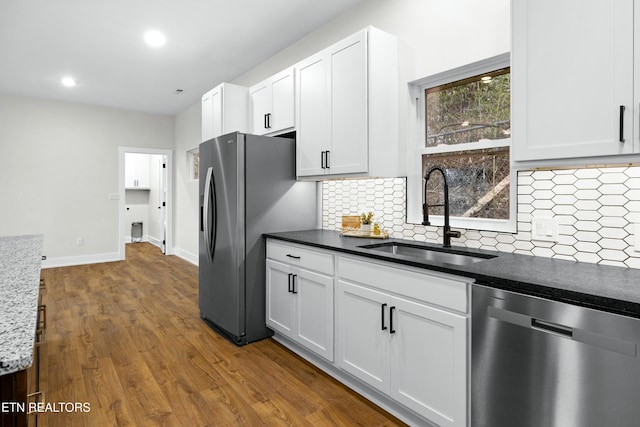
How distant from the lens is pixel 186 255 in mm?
6594

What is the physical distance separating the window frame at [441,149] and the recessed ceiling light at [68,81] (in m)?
4.78

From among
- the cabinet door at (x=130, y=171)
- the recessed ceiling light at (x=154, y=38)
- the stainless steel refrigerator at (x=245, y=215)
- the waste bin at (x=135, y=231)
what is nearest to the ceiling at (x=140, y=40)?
the recessed ceiling light at (x=154, y=38)

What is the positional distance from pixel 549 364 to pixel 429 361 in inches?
21.9

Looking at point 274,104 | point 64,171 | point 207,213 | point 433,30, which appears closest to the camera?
point 433,30

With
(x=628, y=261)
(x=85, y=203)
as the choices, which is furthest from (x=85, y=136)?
(x=628, y=261)

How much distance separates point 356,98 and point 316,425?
2.05 meters

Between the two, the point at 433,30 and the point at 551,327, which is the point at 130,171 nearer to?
the point at 433,30

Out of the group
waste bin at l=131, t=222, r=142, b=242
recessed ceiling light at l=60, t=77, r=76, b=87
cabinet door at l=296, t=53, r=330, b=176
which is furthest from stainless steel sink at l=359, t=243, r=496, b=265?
waste bin at l=131, t=222, r=142, b=242

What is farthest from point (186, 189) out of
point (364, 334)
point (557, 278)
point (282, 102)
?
point (557, 278)

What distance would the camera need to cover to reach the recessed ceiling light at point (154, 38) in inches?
138

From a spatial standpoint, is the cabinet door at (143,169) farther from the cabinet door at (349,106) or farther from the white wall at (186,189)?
the cabinet door at (349,106)

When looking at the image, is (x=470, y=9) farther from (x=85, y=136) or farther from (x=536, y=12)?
(x=85, y=136)

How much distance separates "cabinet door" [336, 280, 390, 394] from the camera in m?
1.96

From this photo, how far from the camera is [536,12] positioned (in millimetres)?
1571
